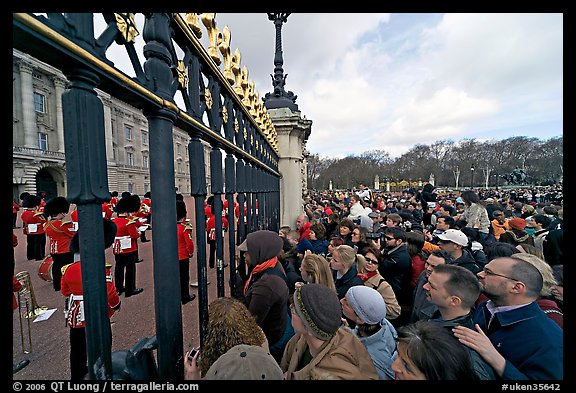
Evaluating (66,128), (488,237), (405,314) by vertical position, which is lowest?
(405,314)

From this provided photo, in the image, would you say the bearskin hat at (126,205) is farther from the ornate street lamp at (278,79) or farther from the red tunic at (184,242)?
the ornate street lamp at (278,79)

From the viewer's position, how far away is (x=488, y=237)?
5707mm

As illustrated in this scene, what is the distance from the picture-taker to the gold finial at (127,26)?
1240 mm

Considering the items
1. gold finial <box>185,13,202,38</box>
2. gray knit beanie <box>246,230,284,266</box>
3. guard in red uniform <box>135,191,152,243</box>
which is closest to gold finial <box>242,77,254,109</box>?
gold finial <box>185,13,202,38</box>

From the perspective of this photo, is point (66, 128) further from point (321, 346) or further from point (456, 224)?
point (456, 224)

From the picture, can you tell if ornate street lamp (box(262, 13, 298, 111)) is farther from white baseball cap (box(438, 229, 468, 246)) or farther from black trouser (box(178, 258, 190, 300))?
white baseball cap (box(438, 229, 468, 246))

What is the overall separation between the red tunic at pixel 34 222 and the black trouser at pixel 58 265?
2.98m

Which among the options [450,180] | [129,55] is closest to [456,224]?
[129,55]

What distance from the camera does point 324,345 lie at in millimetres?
1628

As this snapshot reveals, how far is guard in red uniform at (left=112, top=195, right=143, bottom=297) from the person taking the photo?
5.35 metres

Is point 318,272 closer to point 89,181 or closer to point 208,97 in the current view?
point 208,97

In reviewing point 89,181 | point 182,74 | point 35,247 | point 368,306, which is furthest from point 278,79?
point 35,247

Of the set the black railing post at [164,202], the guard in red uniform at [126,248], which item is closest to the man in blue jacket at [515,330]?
the black railing post at [164,202]
